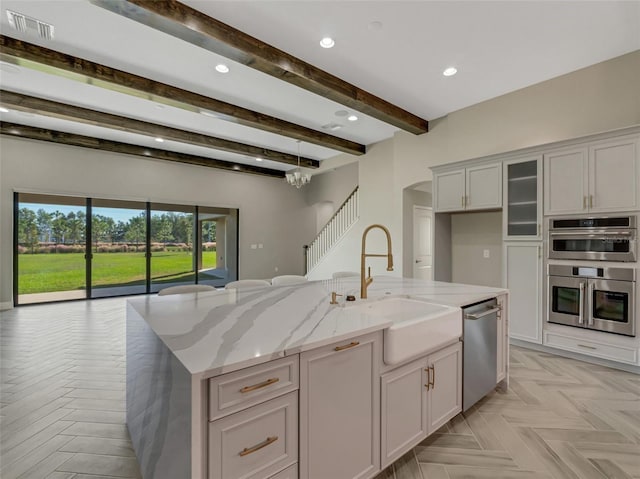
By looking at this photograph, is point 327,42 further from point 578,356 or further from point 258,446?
point 578,356

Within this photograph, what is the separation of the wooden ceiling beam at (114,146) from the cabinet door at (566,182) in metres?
6.75

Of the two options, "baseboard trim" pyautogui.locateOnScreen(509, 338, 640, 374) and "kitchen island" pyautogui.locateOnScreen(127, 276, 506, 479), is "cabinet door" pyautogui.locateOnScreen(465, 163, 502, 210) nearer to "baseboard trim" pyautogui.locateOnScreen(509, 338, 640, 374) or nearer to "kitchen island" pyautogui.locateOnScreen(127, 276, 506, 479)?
"baseboard trim" pyautogui.locateOnScreen(509, 338, 640, 374)

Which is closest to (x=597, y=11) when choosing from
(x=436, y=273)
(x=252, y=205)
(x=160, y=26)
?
(x=436, y=273)

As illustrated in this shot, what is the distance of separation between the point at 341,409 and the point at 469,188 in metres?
3.74

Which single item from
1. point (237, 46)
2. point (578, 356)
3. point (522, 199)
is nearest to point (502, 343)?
point (578, 356)

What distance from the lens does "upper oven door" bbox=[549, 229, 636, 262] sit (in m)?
3.01

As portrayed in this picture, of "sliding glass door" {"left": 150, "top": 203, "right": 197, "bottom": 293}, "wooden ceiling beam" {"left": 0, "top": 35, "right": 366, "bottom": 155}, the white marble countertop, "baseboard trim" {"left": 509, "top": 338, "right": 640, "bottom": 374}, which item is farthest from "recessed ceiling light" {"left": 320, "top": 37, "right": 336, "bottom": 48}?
"sliding glass door" {"left": 150, "top": 203, "right": 197, "bottom": 293}

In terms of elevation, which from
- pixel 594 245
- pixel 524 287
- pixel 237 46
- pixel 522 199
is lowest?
pixel 524 287

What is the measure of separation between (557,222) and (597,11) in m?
2.01

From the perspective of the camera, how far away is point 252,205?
865 centimetres

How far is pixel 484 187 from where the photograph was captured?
13.4 feet

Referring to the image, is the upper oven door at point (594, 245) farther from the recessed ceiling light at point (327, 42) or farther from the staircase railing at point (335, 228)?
the staircase railing at point (335, 228)

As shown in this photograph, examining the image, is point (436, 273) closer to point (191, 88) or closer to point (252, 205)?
point (191, 88)

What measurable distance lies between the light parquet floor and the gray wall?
1.33m
